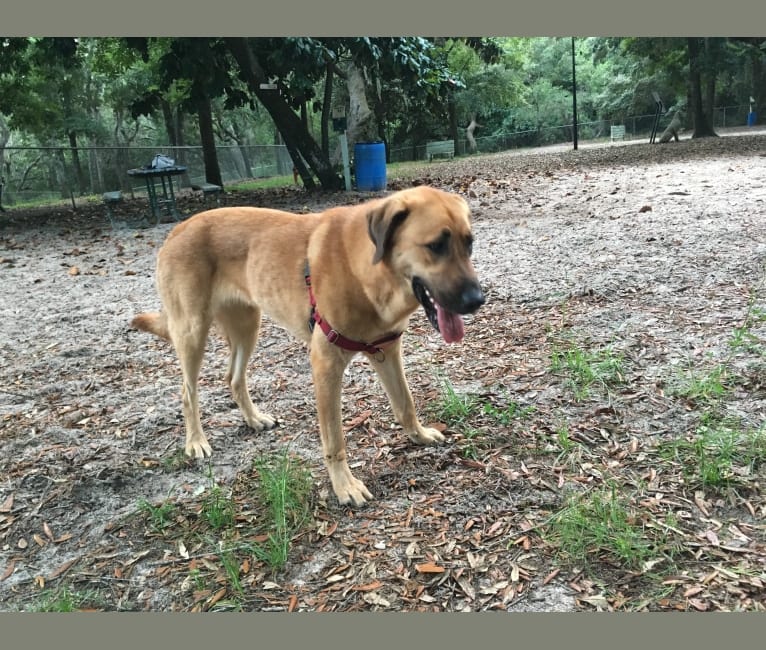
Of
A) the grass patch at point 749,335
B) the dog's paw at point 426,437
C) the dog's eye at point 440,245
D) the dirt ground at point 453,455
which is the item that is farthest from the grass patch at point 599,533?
the grass patch at point 749,335

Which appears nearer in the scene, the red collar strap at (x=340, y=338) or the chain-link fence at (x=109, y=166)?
the red collar strap at (x=340, y=338)

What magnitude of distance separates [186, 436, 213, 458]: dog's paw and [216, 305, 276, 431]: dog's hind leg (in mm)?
373

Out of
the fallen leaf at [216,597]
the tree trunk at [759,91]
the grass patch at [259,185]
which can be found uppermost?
the tree trunk at [759,91]

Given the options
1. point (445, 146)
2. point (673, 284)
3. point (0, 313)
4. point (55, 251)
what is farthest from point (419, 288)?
point (445, 146)

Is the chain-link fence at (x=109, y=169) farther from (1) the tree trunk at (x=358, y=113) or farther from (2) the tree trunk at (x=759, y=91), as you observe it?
(2) the tree trunk at (x=759, y=91)

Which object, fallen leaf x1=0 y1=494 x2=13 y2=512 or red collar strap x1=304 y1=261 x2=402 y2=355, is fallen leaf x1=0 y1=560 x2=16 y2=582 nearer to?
fallen leaf x1=0 y1=494 x2=13 y2=512

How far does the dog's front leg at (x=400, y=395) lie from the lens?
11.6 feet

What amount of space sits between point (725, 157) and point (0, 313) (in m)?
17.4

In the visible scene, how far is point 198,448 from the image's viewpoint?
148 inches

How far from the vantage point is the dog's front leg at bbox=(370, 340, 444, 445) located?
3547 millimetres

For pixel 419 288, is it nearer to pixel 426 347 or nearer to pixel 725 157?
pixel 426 347

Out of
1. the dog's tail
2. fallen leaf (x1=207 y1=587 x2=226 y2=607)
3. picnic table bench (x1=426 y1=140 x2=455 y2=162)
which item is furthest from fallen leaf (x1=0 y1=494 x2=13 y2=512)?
picnic table bench (x1=426 y1=140 x2=455 y2=162)

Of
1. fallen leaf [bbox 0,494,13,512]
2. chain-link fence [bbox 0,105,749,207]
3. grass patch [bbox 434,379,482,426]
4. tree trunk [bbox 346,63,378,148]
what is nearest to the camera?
fallen leaf [bbox 0,494,13,512]

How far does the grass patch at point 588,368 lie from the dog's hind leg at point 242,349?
2.19m
